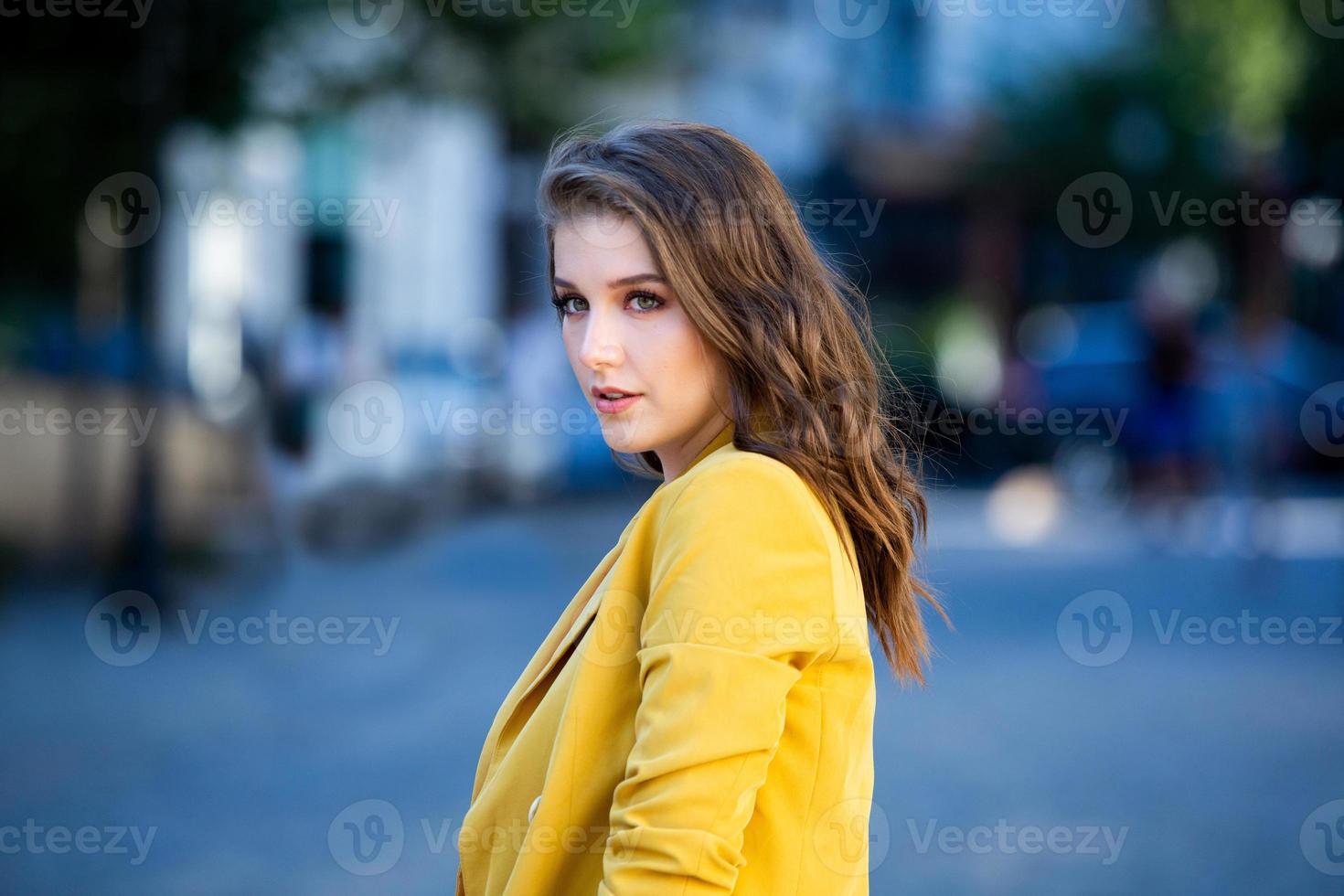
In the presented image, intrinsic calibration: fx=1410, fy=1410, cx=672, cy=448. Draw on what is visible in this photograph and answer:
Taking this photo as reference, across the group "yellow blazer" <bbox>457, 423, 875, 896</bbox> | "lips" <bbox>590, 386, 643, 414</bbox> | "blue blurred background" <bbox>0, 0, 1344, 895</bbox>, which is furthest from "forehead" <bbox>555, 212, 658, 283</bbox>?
"blue blurred background" <bbox>0, 0, 1344, 895</bbox>

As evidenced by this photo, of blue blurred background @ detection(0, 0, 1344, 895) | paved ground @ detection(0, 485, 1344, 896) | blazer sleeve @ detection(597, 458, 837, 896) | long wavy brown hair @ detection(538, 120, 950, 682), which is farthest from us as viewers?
blue blurred background @ detection(0, 0, 1344, 895)

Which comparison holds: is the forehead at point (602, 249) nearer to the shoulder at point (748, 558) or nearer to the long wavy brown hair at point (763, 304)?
the long wavy brown hair at point (763, 304)

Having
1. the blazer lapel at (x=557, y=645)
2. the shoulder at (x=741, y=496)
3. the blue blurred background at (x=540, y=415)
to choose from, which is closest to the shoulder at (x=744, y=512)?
the shoulder at (x=741, y=496)

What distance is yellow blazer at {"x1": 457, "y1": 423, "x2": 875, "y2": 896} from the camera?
152 centimetres

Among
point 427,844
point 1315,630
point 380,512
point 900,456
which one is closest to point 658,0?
point 380,512

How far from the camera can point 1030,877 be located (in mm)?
5191

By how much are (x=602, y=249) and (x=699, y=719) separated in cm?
63

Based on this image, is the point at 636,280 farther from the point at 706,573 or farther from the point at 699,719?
the point at 699,719

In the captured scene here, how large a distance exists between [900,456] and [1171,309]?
11.8 meters

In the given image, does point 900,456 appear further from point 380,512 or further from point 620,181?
point 380,512

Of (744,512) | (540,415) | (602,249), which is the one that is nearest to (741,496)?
(744,512)

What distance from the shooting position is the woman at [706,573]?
1.54 meters

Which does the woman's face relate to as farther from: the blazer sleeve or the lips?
the blazer sleeve

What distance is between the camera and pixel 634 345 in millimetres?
1812
